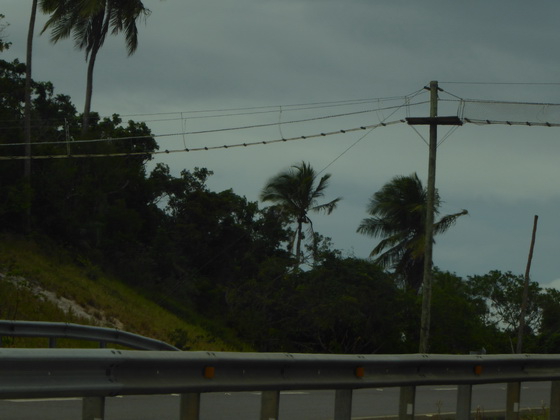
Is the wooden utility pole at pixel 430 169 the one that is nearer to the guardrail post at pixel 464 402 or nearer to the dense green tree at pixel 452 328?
the dense green tree at pixel 452 328

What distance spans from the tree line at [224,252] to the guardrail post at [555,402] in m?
28.5

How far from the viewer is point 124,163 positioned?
158 ft

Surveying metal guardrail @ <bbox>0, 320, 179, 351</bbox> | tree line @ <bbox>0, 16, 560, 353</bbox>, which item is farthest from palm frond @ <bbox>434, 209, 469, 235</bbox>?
metal guardrail @ <bbox>0, 320, 179, 351</bbox>

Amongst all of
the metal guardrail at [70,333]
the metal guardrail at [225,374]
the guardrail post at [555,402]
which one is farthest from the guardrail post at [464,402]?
the metal guardrail at [70,333]

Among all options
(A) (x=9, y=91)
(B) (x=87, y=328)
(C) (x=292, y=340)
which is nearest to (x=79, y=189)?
(A) (x=9, y=91)

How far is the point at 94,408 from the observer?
5855mm

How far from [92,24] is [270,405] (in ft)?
142

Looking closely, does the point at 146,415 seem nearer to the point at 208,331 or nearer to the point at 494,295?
the point at 208,331

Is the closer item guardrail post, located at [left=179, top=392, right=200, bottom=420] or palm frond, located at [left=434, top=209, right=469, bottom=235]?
guardrail post, located at [left=179, top=392, right=200, bottom=420]

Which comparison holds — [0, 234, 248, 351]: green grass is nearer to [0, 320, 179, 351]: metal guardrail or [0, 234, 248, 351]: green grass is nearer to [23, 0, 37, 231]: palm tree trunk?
[23, 0, 37, 231]: palm tree trunk

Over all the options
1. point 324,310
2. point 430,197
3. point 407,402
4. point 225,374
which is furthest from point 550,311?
point 225,374

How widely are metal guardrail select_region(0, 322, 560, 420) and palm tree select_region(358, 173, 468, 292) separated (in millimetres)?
50888

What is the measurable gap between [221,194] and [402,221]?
1393 centimetres

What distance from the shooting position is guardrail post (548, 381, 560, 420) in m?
9.53
